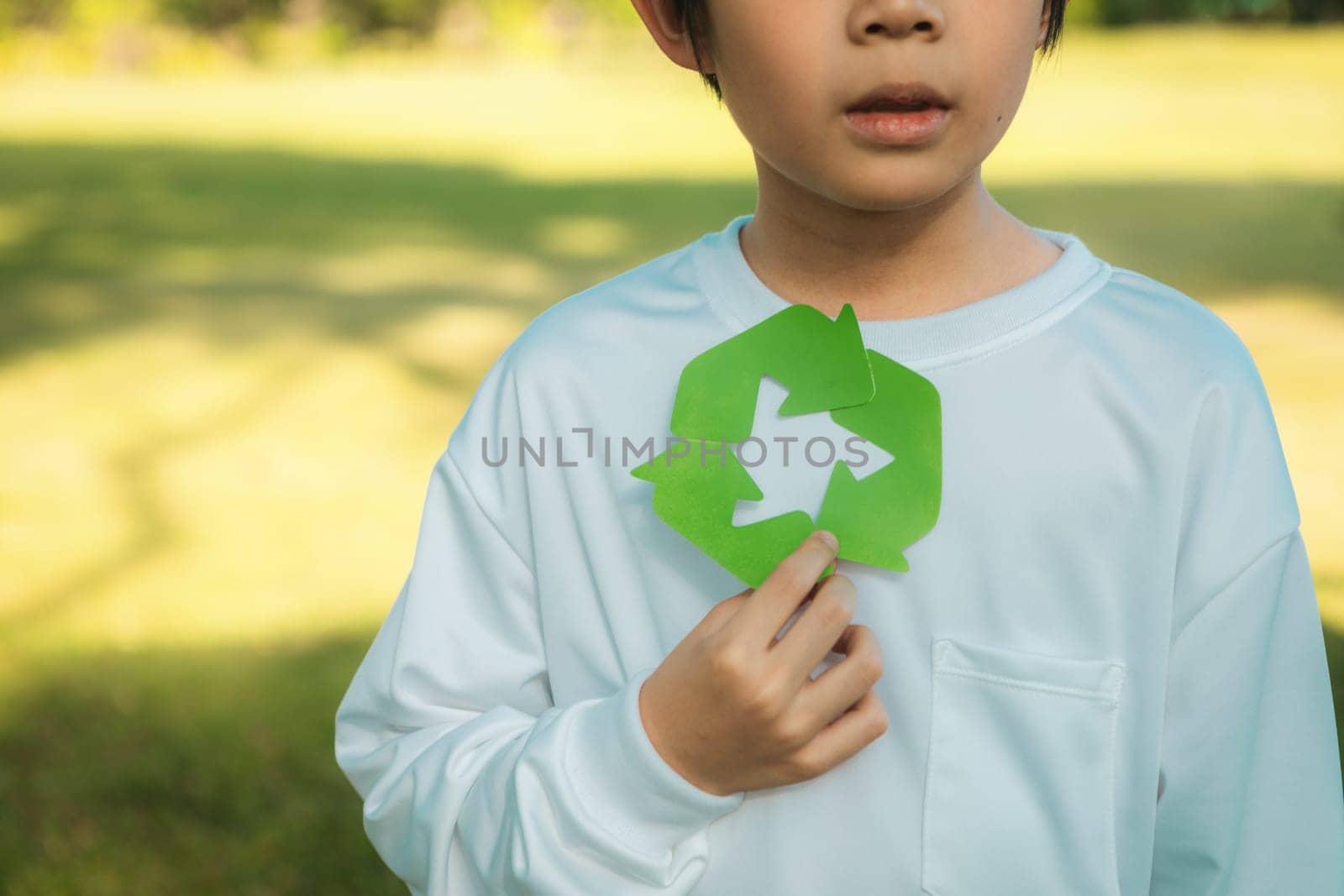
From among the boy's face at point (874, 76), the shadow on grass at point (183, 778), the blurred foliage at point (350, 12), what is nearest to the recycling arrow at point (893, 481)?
the boy's face at point (874, 76)

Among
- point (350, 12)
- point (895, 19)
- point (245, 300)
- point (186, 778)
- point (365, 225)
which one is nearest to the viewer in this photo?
point (895, 19)

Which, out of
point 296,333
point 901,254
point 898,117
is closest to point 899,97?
point 898,117

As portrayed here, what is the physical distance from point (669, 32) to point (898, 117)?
29 cm

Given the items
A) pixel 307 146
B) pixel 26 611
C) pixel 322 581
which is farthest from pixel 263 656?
pixel 307 146

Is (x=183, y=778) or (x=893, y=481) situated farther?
(x=183, y=778)

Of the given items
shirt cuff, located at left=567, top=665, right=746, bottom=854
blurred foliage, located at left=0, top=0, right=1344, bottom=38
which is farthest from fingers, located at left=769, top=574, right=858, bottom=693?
blurred foliage, located at left=0, top=0, right=1344, bottom=38

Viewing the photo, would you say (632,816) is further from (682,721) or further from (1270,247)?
(1270,247)

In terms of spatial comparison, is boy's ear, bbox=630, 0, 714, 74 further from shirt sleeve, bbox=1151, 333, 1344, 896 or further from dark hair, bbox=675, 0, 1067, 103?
shirt sleeve, bbox=1151, 333, 1344, 896

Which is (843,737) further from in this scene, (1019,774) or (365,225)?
(365,225)

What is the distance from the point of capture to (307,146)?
9.38 m

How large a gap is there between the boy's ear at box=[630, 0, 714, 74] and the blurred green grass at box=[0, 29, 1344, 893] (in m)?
1.52

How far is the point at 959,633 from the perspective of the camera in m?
1.04

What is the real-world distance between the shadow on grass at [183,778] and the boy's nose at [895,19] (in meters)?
1.69

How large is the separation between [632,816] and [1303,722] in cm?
48
